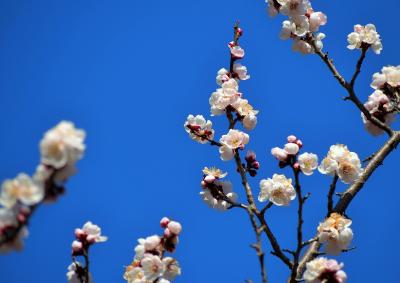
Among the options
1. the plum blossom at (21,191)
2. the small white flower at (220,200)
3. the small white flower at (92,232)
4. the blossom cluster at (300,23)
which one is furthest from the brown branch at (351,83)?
the plum blossom at (21,191)

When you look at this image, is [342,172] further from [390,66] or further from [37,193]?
[37,193]

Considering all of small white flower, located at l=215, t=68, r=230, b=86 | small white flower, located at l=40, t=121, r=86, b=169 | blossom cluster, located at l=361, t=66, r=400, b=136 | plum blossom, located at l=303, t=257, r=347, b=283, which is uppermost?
small white flower, located at l=215, t=68, r=230, b=86

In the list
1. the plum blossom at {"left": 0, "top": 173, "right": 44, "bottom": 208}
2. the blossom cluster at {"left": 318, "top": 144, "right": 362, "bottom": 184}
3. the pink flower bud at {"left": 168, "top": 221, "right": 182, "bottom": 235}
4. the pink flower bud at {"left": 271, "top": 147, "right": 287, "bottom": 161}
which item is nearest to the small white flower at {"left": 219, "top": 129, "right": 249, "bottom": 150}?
the pink flower bud at {"left": 271, "top": 147, "right": 287, "bottom": 161}

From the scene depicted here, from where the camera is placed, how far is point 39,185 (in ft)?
7.75

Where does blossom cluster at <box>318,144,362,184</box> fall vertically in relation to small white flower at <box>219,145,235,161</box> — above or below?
below

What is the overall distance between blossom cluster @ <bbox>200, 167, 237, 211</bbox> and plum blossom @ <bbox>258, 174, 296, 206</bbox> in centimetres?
37

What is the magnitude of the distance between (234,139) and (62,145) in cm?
223

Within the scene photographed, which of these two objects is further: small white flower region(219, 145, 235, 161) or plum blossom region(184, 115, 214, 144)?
plum blossom region(184, 115, 214, 144)

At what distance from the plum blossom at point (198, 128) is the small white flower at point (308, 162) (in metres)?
1.08

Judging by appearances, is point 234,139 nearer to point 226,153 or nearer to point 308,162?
point 226,153

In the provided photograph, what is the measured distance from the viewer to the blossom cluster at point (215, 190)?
4.43m

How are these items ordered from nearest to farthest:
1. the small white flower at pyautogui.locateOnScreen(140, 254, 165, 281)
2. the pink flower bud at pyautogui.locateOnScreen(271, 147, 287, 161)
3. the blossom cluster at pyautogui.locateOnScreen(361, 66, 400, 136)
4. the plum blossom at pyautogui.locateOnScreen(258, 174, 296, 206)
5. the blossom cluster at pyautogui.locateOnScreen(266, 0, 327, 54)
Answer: the small white flower at pyautogui.locateOnScreen(140, 254, 165, 281) → the pink flower bud at pyautogui.locateOnScreen(271, 147, 287, 161) → the plum blossom at pyautogui.locateOnScreen(258, 174, 296, 206) → the blossom cluster at pyautogui.locateOnScreen(361, 66, 400, 136) → the blossom cluster at pyautogui.locateOnScreen(266, 0, 327, 54)

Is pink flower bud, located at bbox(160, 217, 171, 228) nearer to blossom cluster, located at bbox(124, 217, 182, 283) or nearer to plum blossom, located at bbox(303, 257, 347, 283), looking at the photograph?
blossom cluster, located at bbox(124, 217, 182, 283)

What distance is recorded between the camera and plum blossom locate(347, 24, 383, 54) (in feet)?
15.9
